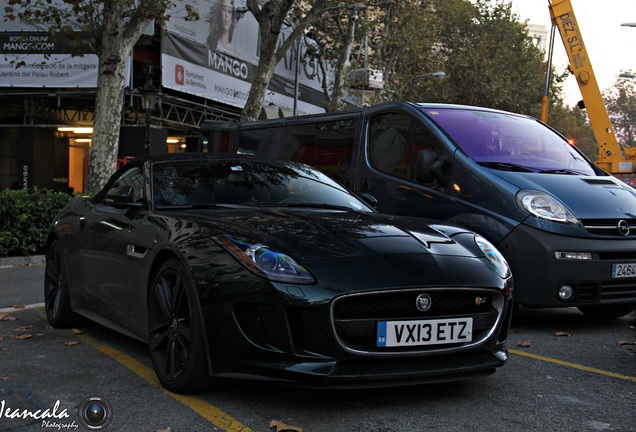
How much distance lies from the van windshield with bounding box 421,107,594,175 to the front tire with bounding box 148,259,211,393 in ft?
11.4

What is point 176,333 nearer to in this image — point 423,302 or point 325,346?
point 325,346

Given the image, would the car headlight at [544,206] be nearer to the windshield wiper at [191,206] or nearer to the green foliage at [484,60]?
the windshield wiper at [191,206]

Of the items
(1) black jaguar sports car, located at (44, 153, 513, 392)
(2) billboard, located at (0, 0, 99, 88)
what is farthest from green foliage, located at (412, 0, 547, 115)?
(1) black jaguar sports car, located at (44, 153, 513, 392)

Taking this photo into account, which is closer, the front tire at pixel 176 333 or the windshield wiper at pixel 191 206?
the front tire at pixel 176 333

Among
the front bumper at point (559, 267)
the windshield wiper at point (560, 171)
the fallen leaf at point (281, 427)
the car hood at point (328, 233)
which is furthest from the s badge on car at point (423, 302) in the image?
the windshield wiper at point (560, 171)

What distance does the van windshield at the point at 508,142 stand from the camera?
711cm

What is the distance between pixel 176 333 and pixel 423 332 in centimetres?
129

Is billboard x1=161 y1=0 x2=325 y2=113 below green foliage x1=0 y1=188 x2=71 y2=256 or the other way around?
the other way around

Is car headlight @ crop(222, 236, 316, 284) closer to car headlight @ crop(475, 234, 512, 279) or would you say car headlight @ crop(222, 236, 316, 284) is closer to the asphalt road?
the asphalt road

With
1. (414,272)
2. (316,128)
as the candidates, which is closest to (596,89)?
(316,128)

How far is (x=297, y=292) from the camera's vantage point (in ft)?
12.4

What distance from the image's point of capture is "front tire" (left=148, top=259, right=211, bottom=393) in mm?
4055

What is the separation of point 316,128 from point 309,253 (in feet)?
17.6
